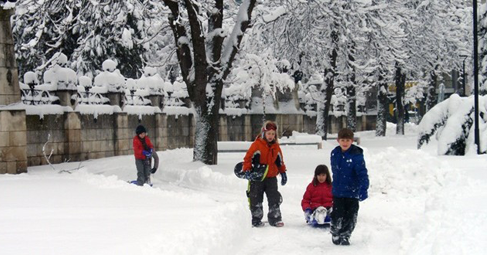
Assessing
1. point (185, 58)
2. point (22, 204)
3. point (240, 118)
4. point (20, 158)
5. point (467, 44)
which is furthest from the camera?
point (467, 44)

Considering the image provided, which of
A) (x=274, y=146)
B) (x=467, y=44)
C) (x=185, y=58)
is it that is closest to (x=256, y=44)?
(x=185, y=58)

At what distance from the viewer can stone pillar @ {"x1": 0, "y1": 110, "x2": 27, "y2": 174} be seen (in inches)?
604

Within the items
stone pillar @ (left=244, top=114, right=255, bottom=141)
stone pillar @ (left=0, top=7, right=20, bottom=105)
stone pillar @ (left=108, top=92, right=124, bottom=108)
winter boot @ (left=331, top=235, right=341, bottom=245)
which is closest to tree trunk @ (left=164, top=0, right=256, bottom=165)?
stone pillar @ (left=0, top=7, right=20, bottom=105)

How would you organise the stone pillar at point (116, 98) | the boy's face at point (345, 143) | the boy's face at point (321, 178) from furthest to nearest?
the stone pillar at point (116, 98), the boy's face at point (321, 178), the boy's face at point (345, 143)

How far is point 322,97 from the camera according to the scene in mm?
30578

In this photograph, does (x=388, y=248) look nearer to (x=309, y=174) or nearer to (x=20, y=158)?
(x=309, y=174)

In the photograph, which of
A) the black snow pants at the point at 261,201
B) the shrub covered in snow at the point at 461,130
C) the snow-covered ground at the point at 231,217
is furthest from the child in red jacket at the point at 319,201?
the shrub covered in snow at the point at 461,130

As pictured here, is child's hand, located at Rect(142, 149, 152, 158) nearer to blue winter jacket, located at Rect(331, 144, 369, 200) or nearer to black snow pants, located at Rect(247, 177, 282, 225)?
black snow pants, located at Rect(247, 177, 282, 225)

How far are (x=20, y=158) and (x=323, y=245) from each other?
393 inches

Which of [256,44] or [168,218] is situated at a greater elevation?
[256,44]

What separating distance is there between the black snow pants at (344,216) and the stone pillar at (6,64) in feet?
32.7

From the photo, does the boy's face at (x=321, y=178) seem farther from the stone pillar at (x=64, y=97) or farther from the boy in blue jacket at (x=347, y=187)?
the stone pillar at (x=64, y=97)

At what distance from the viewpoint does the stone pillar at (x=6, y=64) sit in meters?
15.3

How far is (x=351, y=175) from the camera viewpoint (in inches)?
334
